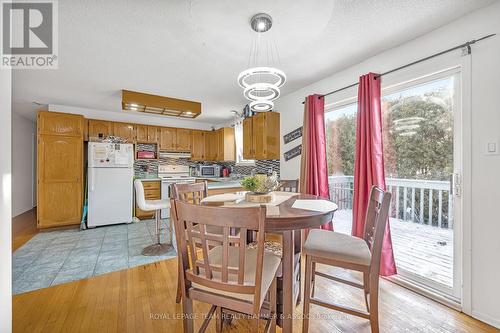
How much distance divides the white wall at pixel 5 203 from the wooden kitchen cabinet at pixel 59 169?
351 cm

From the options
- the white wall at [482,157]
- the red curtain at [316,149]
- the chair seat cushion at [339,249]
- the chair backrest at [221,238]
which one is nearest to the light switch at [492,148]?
the white wall at [482,157]

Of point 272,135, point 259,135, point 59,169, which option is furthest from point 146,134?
point 272,135

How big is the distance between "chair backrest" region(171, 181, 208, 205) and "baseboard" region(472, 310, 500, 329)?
240cm

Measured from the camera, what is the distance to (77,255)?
278 centimetres

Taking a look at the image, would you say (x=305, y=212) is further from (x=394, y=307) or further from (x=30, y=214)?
(x=30, y=214)


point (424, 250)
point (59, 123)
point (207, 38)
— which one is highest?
point (207, 38)

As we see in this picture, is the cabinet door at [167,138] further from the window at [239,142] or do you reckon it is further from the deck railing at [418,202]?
the deck railing at [418,202]

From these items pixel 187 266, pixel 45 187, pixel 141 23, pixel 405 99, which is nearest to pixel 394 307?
pixel 187 266

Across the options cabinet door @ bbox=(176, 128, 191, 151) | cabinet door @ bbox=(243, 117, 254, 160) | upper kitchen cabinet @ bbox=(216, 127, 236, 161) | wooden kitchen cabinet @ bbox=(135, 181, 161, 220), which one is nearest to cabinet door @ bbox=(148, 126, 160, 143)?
cabinet door @ bbox=(176, 128, 191, 151)

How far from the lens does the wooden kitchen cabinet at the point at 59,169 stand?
3869 millimetres

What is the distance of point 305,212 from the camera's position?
4.55 feet

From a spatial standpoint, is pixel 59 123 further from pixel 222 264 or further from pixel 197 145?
pixel 222 264

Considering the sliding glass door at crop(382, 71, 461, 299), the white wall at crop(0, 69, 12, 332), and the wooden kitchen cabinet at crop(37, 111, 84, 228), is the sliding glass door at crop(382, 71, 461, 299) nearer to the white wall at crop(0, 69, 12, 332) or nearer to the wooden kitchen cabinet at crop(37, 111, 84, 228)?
the white wall at crop(0, 69, 12, 332)

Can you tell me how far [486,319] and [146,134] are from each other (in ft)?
19.0
